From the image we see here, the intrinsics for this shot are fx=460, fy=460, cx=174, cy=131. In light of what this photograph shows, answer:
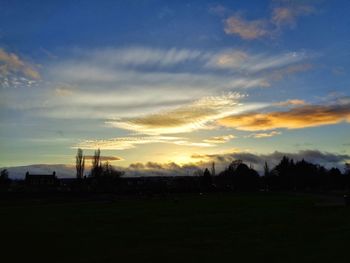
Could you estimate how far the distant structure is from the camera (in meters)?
179

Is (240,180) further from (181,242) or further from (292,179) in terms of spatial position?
(181,242)

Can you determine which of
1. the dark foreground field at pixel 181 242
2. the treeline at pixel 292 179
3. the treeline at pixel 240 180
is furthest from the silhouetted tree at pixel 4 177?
Result: the dark foreground field at pixel 181 242

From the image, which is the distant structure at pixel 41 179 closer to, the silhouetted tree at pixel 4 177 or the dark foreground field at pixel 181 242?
the silhouetted tree at pixel 4 177

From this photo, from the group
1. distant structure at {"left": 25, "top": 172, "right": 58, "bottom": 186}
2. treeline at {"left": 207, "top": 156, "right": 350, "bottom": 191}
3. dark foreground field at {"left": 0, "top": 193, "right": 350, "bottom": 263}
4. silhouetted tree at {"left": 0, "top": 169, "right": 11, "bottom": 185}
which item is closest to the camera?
dark foreground field at {"left": 0, "top": 193, "right": 350, "bottom": 263}

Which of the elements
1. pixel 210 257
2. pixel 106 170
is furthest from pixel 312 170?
pixel 210 257

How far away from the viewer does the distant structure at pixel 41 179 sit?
179 m

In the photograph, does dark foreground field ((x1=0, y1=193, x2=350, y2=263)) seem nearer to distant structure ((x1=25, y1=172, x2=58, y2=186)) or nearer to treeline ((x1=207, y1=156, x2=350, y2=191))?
treeline ((x1=207, y1=156, x2=350, y2=191))

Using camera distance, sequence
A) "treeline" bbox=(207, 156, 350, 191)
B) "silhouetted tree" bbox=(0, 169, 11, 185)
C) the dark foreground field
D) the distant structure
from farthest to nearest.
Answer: the distant structure
"treeline" bbox=(207, 156, 350, 191)
"silhouetted tree" bbox=(0, 169, 11, 185)
the dark foreground field

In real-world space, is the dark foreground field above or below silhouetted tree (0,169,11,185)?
below

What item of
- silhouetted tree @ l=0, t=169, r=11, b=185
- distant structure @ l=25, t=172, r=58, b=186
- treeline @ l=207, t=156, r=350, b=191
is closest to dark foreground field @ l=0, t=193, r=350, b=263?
silhouetted tree @ l=0, t=169, r=11, b=185

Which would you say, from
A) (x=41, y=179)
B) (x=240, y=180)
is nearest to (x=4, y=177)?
(x=41, y=179)

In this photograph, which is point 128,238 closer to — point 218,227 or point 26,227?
point 218,227

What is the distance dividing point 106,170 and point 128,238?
15559 cm

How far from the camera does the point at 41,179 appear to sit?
185 m
